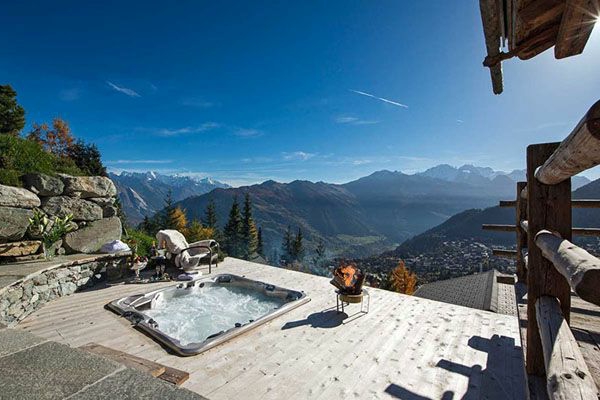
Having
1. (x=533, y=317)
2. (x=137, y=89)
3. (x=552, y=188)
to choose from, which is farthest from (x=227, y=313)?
(x=137, y=89)

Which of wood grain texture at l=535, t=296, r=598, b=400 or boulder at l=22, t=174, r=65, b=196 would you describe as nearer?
wood grain texture at l=535, t=296, r=598, b=400

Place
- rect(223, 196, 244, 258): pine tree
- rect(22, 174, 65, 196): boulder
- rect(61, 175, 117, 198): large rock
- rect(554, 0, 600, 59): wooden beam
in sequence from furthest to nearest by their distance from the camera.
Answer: rect(223, 196, 244, 258): pine tree, rect(61, 175, 117, 198): large rock, rect(22, 174, 65, 196): boulder, rect(554, 0, 600, 59): wooden beam

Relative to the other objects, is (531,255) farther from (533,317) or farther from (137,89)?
(137,89)

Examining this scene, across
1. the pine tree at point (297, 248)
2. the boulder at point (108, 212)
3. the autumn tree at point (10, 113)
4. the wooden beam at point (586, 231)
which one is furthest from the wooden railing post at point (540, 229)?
the pine tree at point (297, 248)

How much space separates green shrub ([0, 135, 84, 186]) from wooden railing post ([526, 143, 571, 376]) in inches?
362

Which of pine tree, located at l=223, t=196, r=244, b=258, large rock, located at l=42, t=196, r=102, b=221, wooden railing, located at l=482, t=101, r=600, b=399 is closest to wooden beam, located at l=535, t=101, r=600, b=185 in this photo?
wooden railing, located at l=482, t=101, r=600, b=399

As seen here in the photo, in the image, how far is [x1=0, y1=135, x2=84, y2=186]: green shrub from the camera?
21.1 feet

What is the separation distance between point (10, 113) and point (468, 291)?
2275 centimetres

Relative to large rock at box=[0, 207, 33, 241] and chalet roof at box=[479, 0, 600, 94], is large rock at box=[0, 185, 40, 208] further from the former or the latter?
chalet roof at box=[479, 0, 600, 94]

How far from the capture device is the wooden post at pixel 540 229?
1.72 m

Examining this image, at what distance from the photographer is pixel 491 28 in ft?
8.89

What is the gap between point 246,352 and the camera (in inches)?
143

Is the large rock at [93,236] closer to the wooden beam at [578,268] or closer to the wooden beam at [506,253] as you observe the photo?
the wooden beam at [578,268]

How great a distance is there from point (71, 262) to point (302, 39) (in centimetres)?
1104
